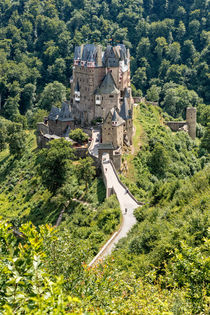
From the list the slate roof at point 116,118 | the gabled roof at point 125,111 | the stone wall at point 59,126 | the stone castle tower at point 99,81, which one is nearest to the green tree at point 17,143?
the stone wall at point 59,126

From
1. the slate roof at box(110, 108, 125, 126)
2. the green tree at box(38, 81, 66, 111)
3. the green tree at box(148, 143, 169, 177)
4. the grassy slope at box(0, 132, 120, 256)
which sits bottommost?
the grassy slope at box(0, 132, 120, 256)

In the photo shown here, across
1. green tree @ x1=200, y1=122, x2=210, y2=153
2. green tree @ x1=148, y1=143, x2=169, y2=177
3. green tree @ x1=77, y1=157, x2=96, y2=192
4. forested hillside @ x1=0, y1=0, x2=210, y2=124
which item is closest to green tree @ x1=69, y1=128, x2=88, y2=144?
green tree @ x1=77, y1=157, x2=96, y2=192

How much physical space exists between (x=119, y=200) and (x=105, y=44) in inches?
3224

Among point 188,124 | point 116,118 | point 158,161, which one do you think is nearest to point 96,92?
point 116,118

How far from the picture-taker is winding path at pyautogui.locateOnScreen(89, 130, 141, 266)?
34.6 m

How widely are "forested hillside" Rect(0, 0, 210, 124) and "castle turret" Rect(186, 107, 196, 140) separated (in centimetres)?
1428

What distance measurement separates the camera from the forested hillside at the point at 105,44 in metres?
101

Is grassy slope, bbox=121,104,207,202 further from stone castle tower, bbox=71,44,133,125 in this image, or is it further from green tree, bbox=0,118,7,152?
green tree, bbox=0,118,7,152

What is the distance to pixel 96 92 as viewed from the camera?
6238cm

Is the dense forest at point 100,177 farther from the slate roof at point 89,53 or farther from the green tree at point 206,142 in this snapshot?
the slate roof at point 89,53

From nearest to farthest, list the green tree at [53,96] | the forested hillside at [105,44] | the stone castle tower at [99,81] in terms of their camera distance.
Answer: the stone castle tower at [99,81], the green tree at [53,96], the forested hillside at [105,44]

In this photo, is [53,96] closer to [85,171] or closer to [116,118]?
[116,118]

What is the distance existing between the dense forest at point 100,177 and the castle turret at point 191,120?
7.53 ft

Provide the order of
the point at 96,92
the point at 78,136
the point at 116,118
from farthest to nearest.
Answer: the point at 96,92
the point at 78,136
the point at 116,118
